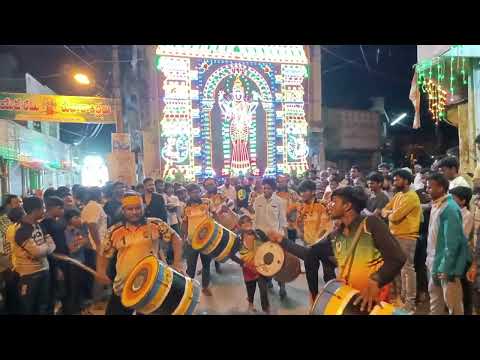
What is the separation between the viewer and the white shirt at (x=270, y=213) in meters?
4.94

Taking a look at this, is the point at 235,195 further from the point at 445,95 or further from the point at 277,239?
the point at 445,95

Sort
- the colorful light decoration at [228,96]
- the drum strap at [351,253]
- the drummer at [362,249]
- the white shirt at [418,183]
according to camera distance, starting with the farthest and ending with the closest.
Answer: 1. the colorful light decoration at [228,96]
2. the white shirt at [418,183]
3. the drum strap at [351,253]
4. the drummer at [362,249]

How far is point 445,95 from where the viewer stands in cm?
626

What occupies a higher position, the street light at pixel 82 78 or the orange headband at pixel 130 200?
the street light at pixel 82 78

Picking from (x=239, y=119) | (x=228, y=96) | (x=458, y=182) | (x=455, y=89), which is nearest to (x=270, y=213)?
(x=458, y=182)

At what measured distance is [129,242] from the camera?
4.11m

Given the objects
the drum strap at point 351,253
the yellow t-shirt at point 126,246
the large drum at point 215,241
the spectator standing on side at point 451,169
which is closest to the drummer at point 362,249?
the drum strap at point 351,253

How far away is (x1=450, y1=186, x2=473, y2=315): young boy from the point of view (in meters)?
4.03

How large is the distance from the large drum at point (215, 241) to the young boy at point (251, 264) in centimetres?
10

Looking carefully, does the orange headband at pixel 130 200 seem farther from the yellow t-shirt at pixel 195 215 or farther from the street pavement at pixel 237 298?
the street pavement at pixel 237 298

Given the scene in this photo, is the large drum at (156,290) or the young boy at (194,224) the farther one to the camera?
the young boy at (194,224)

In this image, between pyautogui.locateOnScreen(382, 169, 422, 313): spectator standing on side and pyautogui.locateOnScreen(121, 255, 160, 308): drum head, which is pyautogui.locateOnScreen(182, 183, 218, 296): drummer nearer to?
pyautogui.locateOnScreen(121, 255, 160, 308): drum head

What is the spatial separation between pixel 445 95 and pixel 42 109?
5982 millimetres
